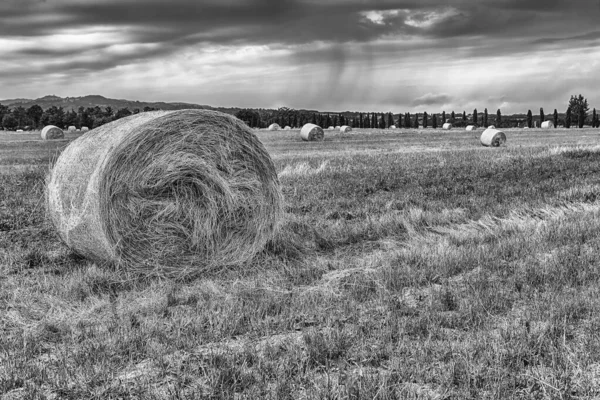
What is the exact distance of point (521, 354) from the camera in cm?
436

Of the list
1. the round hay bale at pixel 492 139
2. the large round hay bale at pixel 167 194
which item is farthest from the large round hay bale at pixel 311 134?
the large round hay bale at pixel 167 194

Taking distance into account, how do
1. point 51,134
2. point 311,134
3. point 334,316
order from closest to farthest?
point 334,316
point 311,134
point 51,134

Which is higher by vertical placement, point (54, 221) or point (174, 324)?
point (54, 221)

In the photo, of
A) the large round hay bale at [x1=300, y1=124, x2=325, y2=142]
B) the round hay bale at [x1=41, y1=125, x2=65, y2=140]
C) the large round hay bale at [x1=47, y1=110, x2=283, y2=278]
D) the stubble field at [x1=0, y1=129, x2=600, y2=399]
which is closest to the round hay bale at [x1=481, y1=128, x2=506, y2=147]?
the large round hay bale at [x1=300, y1=124, x2=325, y2=142]

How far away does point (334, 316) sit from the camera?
5387 millimetres

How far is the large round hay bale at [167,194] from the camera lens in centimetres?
755

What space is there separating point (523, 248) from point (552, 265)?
3.15ft

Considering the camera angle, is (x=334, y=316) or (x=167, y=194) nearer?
(x=334, y=316)

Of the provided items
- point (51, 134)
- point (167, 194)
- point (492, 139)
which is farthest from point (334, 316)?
point (51, 134)

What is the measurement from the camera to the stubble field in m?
4.06

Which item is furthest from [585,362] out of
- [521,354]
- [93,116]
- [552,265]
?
[93,116]

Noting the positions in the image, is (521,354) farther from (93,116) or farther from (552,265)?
(93,116)

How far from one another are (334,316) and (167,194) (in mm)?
3725

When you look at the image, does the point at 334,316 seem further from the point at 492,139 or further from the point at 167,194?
the point at 492,139
